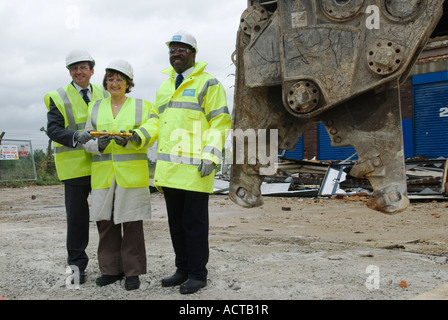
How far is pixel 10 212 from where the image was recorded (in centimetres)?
996

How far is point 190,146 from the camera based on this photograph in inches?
139

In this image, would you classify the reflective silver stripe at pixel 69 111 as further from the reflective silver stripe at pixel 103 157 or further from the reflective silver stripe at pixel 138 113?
the reflective silver stripe at pixel 138 113

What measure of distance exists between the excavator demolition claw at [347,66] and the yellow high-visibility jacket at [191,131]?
301 millimetres

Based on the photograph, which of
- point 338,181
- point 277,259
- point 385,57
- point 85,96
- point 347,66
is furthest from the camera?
point 338,181

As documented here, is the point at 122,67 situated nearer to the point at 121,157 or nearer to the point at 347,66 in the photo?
the point at 121,157

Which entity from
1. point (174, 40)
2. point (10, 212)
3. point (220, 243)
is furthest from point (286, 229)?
point (10, 212)

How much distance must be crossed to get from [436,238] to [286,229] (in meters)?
2.02

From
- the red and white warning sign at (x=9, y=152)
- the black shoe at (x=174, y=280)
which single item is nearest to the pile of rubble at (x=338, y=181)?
the black shoe at (x=174, y=280)

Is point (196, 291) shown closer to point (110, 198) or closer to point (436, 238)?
point (110, 198)

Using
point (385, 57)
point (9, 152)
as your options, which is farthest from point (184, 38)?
point (9, 152)

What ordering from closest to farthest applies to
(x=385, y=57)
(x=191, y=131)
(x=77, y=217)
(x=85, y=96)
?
(x=385, y=57), (x=191, y=131), (x=77, y=217), (x=85, y=96)

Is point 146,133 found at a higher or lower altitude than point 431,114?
lower

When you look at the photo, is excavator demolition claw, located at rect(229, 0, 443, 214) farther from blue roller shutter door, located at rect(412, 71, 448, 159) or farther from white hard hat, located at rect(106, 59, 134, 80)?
blue roller shutter door, located at rect(412, 71, 448, 159)

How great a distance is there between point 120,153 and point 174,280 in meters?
1.07
